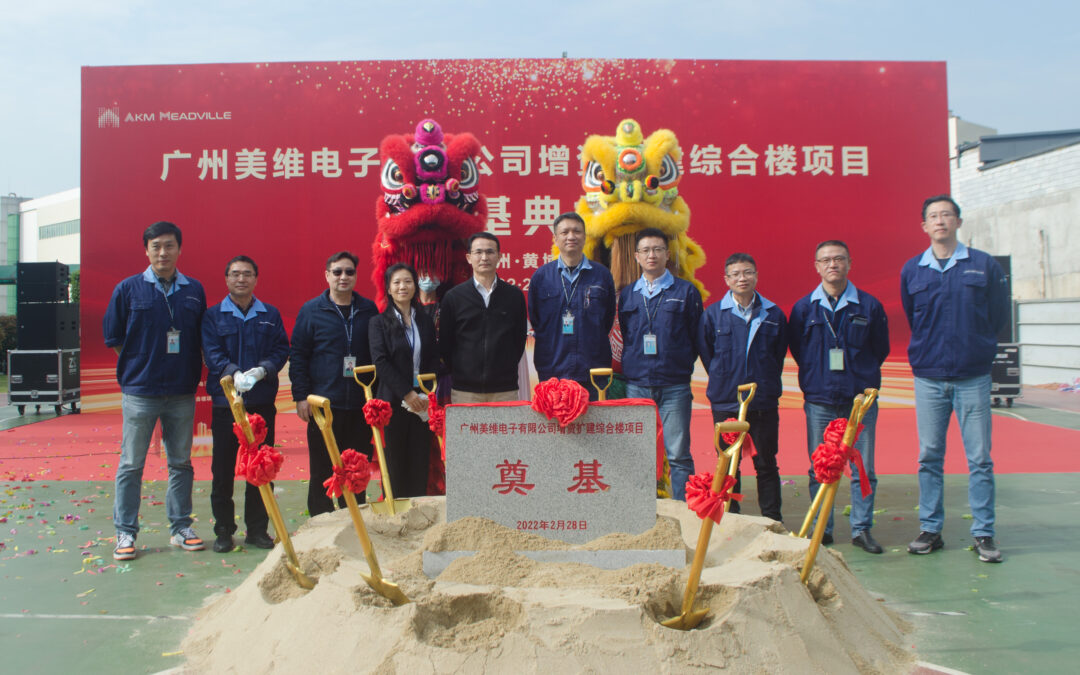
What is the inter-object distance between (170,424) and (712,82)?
20.1 ft

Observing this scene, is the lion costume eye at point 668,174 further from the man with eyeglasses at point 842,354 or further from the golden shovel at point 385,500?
the golden shovel at point 385,500

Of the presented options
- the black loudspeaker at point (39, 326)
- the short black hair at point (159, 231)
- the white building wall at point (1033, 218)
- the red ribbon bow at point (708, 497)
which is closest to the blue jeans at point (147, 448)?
the short black hair at point (159, 231)

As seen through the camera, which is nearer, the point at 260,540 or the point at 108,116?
the point at 260,540

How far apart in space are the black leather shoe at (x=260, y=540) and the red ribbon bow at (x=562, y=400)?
1.74m

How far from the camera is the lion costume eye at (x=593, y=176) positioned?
427 centimetres

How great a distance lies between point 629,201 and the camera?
13.5 feet

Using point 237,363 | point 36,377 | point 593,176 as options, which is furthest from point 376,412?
point 36,377

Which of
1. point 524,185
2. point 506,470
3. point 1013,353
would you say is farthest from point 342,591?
point 1013,353

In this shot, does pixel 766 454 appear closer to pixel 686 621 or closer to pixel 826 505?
pixel 826 505

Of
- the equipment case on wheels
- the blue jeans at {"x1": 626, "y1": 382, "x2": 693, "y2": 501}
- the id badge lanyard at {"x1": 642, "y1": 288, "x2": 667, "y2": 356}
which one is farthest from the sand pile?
the equipment case on wheels

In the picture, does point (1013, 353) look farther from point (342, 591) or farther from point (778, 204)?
point (342, 591)

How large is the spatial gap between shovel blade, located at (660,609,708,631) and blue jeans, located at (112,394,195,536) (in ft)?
7.90

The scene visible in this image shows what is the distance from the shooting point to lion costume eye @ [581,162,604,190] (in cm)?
427

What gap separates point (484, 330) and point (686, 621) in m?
1.73
